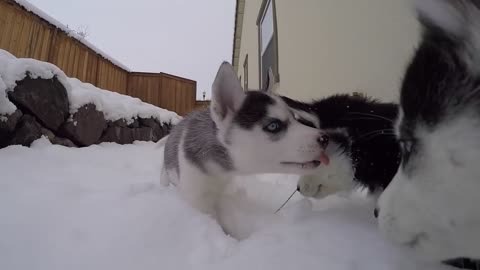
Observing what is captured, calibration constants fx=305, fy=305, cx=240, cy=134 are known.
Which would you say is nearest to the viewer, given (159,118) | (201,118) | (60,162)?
(201,118)

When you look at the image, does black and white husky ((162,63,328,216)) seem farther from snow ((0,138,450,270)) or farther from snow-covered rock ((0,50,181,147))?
snow-covered rock ((0,50,181,147))

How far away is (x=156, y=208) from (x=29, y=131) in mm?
2201

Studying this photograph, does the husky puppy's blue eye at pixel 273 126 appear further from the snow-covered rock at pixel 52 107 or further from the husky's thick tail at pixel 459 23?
the snow-covered rock at pixel 52 107

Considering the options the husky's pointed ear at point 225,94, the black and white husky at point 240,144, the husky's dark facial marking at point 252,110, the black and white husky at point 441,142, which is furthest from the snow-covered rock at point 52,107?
the black and white husky at point 441,142

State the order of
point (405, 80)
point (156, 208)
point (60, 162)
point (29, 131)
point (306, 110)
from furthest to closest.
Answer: point (29, 131), point (60, 162), point (306, 110), point (156, 208), point (405, 80)

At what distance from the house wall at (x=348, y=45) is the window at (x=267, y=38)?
1.08 meters


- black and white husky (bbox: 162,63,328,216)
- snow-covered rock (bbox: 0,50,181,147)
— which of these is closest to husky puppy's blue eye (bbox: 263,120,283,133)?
black and white husky (bbox: 162,63,328,216)

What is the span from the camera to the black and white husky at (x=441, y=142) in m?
0.66

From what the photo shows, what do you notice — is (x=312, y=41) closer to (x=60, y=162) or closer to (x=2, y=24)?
(x=60, y=162)

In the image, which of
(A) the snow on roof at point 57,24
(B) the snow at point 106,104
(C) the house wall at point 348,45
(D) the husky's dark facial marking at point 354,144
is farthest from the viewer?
(A) the snow on roof at point 57,24

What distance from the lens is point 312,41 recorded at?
3533 mm

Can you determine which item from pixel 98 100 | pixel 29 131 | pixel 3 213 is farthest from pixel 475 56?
pixel 98 100

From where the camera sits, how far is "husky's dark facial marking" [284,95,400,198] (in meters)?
1.19

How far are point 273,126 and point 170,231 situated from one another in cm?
68
